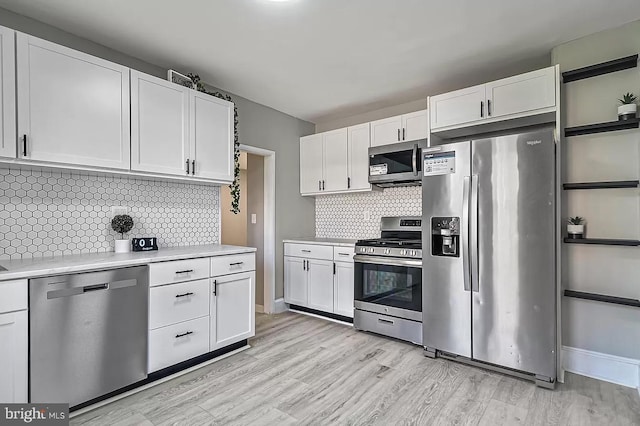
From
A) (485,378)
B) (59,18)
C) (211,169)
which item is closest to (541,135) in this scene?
(485,378)

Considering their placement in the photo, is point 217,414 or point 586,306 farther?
point 586,306

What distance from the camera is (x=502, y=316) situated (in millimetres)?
2451

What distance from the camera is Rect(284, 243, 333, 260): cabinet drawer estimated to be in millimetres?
3776

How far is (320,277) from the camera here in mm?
Answer: 3854

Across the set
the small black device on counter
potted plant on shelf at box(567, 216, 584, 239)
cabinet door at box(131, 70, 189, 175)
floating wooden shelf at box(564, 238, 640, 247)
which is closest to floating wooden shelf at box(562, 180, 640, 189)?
potted plant on shelf at box(567, 216, 584, 239)

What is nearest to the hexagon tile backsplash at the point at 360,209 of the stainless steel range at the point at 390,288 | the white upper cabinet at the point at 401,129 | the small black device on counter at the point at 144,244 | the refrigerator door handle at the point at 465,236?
the stainless steel range at the point at 390,288

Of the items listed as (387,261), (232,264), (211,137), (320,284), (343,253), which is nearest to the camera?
(232,264)

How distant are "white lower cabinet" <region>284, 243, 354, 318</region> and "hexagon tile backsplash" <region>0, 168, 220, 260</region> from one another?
1286 millimetres

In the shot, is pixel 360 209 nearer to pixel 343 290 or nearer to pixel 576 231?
pixel 343 290

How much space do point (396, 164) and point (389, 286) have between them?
1.31 meters

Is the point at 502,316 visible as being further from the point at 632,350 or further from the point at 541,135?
the point at 541,135

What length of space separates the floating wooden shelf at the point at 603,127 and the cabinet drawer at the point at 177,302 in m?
3.16

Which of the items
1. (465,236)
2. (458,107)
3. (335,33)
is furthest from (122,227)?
(458,107)

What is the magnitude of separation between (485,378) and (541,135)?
1.87m
